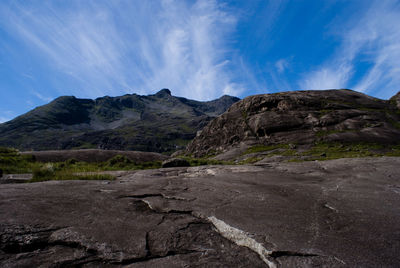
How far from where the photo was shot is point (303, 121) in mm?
33281

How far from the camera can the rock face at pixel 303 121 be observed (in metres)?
28.8

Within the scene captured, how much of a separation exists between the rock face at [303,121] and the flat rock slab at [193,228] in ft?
89.1

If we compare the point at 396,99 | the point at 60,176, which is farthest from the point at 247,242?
the point at 396,99

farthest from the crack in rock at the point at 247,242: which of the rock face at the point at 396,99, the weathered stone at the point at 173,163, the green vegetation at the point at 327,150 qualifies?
the rock face at the point at 396,99

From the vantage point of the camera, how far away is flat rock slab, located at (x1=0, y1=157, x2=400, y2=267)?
9.00 ft

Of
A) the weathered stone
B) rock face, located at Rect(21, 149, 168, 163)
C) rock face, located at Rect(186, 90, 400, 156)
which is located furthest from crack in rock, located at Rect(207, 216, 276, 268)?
rock face, located at Rect(186, 90, 400, 156)

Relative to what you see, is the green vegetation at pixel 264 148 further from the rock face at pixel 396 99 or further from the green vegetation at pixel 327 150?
the rock face at pixel 396 99

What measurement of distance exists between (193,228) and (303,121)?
34528mm

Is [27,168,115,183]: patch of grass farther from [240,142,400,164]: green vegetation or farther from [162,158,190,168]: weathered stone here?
[240,142,400,164]: green vegetation

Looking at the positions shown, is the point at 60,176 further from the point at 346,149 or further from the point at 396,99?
the point at 396,99

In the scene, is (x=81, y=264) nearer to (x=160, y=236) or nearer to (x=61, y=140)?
(x=160, y=236)

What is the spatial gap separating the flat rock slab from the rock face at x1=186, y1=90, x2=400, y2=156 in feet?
89.1

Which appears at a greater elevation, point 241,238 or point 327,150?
point 327,150

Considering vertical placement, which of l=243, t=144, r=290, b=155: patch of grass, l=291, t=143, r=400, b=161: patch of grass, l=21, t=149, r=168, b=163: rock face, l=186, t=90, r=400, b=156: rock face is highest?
l=186, t=90, r=400, b=156: rock face
